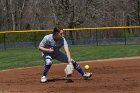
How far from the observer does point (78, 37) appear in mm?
34312

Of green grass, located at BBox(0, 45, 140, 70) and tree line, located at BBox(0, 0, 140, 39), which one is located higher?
tree line, located at BBox(0, 0, 140, 39)

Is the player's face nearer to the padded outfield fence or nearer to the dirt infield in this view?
the dirt infield

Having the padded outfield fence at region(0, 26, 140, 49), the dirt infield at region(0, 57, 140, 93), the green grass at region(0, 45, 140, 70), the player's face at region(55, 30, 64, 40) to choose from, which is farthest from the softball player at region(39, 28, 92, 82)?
the padded outfield fence at region(0, 26, 140, 49)

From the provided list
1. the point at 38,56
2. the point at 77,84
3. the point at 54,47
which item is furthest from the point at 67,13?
the point at 77,84

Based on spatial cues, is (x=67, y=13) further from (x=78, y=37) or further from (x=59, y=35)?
(x=59, y=35)

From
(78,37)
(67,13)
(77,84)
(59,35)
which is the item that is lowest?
(78,37)

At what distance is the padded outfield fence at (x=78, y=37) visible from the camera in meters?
32.2

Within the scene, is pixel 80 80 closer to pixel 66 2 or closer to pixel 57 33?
pixel 57 33

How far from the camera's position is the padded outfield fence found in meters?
32.2

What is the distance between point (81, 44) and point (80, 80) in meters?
22.8

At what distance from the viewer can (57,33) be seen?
33.9ft

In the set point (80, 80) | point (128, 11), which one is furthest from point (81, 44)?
point (128, 11)

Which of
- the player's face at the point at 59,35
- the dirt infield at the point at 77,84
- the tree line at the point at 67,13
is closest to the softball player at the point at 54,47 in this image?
the player's face at the point at 59,35

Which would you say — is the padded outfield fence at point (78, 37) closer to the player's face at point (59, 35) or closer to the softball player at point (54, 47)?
the softball player at point (54, 47)
